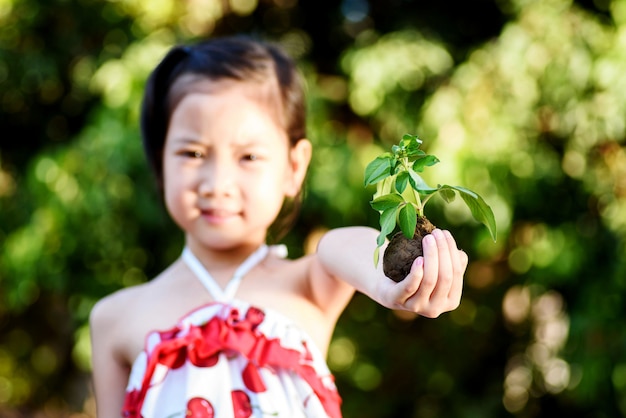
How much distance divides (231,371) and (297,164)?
465 mm

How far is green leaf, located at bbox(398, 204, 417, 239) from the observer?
1102 millimetres

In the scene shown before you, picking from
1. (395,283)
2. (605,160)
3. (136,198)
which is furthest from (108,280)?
(395,283)

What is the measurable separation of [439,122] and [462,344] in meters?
1.22

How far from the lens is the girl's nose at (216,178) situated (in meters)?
1.64

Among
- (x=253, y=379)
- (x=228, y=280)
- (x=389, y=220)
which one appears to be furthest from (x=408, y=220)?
(x=228, y=280)

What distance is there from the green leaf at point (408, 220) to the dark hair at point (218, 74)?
727mm

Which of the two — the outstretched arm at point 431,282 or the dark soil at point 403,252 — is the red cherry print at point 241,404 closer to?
the outstretched arm at point 431,282

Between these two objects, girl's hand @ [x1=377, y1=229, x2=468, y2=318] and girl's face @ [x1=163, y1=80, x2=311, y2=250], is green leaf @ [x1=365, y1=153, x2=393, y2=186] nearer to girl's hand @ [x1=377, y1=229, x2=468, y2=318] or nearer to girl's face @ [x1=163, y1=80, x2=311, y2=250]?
girl's hand @ [x1=377, y1=229, x2=468, y2=318]

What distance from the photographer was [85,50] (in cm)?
352

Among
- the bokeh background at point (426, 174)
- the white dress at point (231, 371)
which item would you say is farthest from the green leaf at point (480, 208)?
the bokeh background at point (426, 174)

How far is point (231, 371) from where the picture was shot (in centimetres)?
161

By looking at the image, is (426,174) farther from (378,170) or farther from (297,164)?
(378,170)

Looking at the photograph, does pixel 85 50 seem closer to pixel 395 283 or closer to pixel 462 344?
pixel 462 344

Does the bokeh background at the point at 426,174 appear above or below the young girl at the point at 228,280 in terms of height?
below
